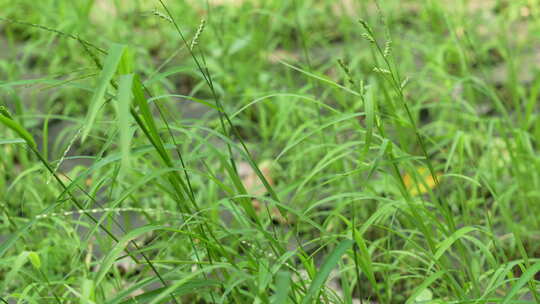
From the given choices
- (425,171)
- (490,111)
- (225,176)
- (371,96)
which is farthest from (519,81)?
(371,96)

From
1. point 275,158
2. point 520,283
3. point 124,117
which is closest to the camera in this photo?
point 124,117

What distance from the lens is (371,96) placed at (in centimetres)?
129

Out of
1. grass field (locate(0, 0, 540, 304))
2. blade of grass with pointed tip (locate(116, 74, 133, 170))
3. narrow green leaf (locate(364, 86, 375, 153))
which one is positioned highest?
blade of grass with pointed tip (locate(116, 74, 133, 170))

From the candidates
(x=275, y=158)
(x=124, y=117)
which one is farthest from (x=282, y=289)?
(x=275, y=158)

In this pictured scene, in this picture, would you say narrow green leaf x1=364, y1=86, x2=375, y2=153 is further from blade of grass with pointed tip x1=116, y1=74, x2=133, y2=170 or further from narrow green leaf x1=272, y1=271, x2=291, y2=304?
blade of grass with pointed tip x1=116, y1=74, x2=133, y2=170

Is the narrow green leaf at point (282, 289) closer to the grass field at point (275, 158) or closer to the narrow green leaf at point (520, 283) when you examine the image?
the grass field at point (275, 158)

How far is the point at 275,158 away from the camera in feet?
8.21

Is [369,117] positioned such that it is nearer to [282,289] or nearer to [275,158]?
[282,289]

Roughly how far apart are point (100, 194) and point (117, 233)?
0.32 meters

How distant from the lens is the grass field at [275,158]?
1336mm

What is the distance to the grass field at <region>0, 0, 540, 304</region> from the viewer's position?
1.34 meters

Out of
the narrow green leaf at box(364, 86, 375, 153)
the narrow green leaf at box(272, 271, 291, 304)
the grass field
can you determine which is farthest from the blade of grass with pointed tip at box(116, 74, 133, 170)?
the narrow green leaf at box(364, 86, 375, 153)

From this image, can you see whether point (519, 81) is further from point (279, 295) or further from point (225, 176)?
point (279, 295)

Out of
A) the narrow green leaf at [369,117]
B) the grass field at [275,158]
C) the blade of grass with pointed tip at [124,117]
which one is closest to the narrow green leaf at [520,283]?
the grass field at [275,158]
